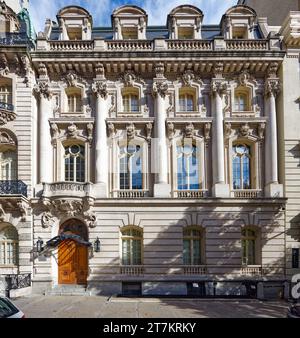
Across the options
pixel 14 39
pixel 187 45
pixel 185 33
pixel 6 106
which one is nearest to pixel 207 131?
pixel 187 45

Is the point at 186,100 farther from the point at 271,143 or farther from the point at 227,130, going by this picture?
the point at 271,143

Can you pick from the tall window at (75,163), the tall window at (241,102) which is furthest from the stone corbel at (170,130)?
the tall window at (75,163)

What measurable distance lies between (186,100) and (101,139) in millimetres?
6266

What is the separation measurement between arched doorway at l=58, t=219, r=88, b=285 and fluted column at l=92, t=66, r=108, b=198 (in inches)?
101

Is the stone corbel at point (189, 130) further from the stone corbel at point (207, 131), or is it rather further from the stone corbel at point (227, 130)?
the stone corbel at point (227, 130)

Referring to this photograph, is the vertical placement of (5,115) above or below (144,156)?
above

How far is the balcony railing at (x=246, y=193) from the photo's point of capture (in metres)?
21.2

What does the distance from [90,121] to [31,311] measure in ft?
37.9

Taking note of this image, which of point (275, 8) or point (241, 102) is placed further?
point (275, 8)

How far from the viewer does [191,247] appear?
828 inches

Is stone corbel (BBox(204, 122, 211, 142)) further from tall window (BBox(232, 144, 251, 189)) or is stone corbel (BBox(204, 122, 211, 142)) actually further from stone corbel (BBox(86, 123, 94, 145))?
stone corbel (BBox(86, 123, 94, 145))

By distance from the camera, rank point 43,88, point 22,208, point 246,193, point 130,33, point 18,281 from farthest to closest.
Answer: point 130,33, point 43,88, point 246,193, point 22,208, point 18,281

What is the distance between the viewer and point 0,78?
2128cm

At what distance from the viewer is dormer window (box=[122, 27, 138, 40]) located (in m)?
22.9
